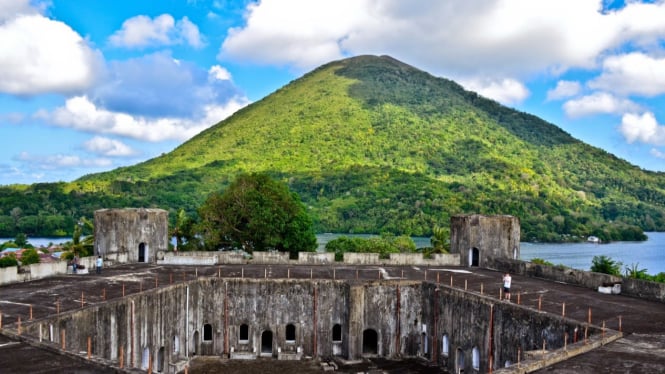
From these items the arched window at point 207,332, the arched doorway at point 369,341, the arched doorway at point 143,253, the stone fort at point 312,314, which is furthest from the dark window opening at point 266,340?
the arched doorway at point 143,253

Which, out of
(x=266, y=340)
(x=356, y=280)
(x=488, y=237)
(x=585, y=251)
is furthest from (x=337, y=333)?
(x=585, y=251)

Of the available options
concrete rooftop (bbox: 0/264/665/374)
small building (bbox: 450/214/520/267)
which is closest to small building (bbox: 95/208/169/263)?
concrete rooftop (bbox: 0/264/665/374)

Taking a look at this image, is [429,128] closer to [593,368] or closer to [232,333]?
[232,333]

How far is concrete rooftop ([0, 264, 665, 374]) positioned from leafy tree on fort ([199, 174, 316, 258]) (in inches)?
315

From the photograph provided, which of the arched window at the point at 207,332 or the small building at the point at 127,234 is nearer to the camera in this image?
the arched window at the point at 207,332

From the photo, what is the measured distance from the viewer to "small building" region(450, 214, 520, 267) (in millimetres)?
32625

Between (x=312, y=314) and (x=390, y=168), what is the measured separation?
4110 inches

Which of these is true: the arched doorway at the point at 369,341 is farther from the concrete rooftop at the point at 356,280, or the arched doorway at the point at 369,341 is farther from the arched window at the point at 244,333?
the arched window at the point at 244,333

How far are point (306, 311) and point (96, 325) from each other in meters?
10.1

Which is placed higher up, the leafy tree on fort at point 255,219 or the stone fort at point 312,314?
the leafy tree on fort at point 255,219

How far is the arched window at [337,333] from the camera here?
27156mm

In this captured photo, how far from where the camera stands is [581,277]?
26031 mm

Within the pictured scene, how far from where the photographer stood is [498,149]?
15275 centimetres

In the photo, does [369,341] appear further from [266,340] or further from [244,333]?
[244,333]
